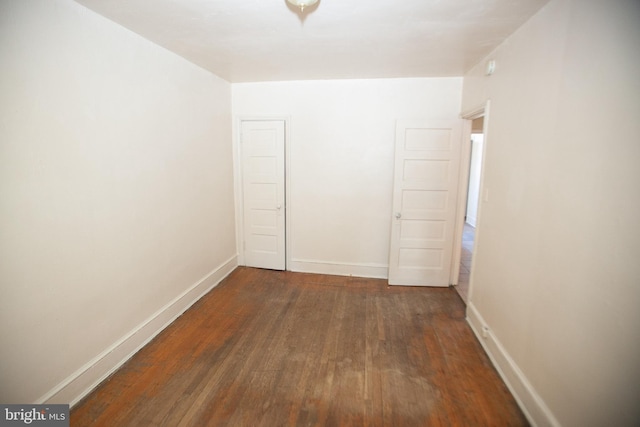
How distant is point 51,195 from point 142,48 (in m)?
A: 1.39

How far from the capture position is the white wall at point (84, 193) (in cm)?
150

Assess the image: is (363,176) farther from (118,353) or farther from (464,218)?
(118,353)

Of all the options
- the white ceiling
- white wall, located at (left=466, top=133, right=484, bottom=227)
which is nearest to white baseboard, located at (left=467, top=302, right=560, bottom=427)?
the white ceiling

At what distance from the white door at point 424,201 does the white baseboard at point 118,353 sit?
2447 mm

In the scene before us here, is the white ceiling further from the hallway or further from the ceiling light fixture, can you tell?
the hallway

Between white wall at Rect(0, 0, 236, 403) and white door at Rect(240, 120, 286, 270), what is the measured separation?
99 centimetres

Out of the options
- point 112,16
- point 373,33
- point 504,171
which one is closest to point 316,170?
point 373,33

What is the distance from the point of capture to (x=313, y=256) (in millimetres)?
3977

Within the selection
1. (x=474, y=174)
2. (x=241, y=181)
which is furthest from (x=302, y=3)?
(x=474, y=174)

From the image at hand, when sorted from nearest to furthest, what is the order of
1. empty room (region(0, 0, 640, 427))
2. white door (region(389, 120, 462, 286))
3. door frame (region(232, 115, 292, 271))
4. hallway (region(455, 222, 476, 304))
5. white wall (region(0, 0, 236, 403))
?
empty room (region(0, 0, 640, 427)), white wall (region(0, 0, 236, 403)), white door (region(389, 120, 462, 286)), hallway (region(455, 222, 476, 304)), door frame (region(232, 115, 292, 271))

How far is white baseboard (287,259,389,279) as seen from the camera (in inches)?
151

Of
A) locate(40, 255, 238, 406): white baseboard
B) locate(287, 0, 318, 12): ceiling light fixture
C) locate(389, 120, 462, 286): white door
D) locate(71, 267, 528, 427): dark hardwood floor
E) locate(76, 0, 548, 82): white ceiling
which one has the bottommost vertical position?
locate(71, 267, 528, 427): dark hardwood floor

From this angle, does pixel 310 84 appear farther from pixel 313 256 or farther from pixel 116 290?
pixel 116 290

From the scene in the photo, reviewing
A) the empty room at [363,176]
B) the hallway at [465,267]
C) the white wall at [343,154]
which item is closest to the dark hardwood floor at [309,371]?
the empty room at [363,176]
